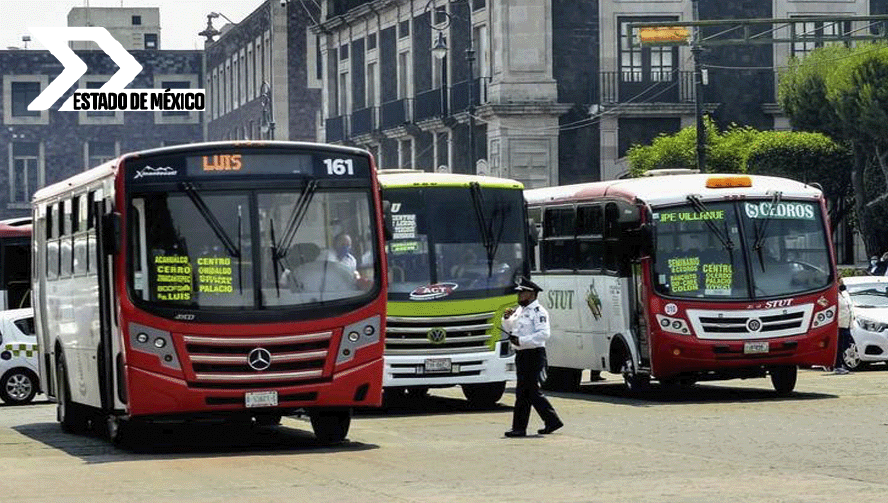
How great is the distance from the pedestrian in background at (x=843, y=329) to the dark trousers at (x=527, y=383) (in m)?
10.9


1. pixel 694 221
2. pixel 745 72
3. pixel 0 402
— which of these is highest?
pixel 745 72

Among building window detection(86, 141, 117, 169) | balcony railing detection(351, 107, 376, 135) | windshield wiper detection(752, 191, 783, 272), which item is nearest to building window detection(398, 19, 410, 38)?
balcony railing detection(351, 107, 376, 135)

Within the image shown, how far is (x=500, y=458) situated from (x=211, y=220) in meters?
3.59

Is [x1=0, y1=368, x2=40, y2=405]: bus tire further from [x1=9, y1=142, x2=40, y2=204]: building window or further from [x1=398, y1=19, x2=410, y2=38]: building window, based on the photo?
[x1=9, y1=142, x2=40, y2=204]: building window

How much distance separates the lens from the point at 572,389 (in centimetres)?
3033

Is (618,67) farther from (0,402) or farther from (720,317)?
(720,317)

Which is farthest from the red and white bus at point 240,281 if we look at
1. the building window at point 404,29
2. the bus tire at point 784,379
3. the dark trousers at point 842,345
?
the building window at point 404,29

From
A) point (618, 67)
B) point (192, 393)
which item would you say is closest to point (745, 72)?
point (618, 67)

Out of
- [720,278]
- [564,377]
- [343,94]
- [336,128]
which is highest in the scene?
[343,94]

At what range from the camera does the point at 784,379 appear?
27.4 metres

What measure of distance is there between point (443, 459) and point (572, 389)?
455 inches

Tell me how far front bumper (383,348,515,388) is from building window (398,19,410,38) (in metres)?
44.8

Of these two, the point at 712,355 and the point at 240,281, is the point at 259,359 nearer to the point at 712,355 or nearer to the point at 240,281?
the point at 240,281

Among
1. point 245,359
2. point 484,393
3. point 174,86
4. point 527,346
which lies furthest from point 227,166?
point 174,86
